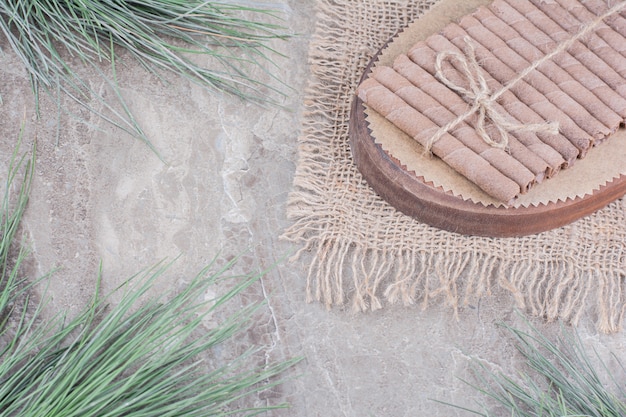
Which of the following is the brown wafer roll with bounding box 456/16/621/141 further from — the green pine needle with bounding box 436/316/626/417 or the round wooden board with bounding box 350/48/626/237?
the green pine needle with bounding box 436/316/626/417

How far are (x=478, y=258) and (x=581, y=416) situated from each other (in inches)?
9.9

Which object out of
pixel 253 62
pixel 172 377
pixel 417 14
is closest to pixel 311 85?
pixel 253 62

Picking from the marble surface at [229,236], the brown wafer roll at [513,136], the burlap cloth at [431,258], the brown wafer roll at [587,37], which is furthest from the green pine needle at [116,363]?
the brown wafer roll at [587,37]

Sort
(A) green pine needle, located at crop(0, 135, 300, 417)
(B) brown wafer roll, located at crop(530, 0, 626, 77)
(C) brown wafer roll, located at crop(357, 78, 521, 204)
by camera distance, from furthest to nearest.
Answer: (B) brown wafer roll, located at crop(530, 0, 626, 77) → (C) brown wafer roll, located at crop(357, 78, 521, 204) → (A) green pine needle, located at crop(0, 135, 300, 417)

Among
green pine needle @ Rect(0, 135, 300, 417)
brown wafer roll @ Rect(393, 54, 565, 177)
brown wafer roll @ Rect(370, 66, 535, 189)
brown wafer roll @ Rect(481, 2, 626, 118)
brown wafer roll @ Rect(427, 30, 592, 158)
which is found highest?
brown wafer roll @ Rect(481, 2, 626, 118)

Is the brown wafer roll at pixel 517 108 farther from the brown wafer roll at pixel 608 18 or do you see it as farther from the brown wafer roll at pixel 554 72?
the brown wafer roll at pixel 608 18

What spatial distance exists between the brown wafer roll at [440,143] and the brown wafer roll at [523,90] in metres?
0.11

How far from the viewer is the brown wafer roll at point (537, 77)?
3.40 ft

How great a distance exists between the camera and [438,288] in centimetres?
104

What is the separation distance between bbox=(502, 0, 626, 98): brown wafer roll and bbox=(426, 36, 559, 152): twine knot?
106mm

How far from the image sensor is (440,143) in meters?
1.01

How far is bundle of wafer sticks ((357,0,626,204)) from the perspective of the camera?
1.01m

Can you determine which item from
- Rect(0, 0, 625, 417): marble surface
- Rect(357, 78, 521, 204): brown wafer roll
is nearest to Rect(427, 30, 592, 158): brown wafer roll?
Rect(357, 78, 521, 204): brown wafer roll

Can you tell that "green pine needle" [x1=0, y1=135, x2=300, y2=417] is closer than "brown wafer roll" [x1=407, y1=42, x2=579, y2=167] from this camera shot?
Yes
